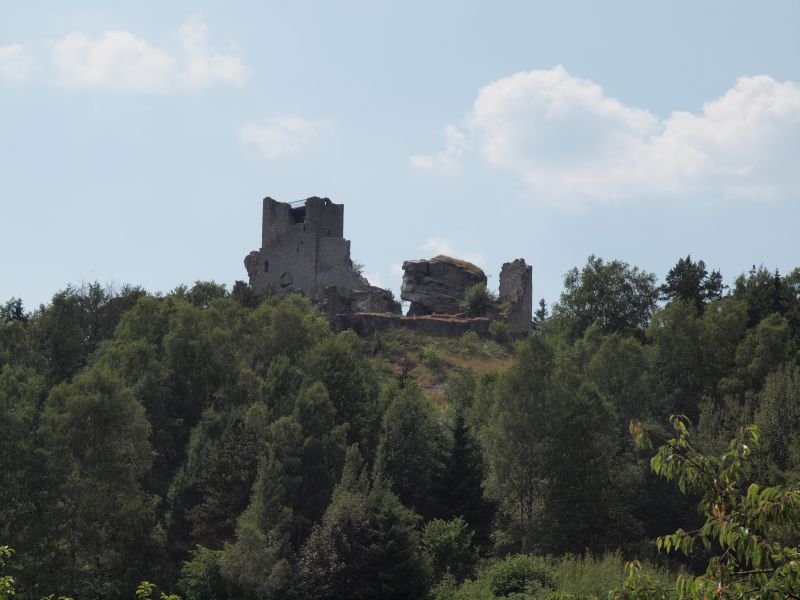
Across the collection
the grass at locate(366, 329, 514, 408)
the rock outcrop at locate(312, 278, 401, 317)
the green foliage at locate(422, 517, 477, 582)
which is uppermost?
the rock outcrop at locate(312, 278, 401, 317)

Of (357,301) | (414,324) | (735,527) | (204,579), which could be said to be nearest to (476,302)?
(414,324)

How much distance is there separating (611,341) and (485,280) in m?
28.5

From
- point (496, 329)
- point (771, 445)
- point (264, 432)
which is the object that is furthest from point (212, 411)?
point (496, 329)

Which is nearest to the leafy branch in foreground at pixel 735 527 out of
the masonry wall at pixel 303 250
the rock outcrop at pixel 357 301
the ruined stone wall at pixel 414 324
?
the ruined stone wall at pixel 414 324

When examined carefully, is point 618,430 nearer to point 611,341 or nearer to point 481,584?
point 611,341

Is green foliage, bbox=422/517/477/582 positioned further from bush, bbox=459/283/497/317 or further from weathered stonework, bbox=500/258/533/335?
bush, bbox=459/283/497/317

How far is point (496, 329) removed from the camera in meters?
74.0

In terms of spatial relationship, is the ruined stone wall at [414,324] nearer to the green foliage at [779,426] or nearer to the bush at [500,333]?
the bush at [500,333]

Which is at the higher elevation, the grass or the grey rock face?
the grey rock face

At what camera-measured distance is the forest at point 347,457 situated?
39.8 meters

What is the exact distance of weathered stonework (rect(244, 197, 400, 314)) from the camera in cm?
7825

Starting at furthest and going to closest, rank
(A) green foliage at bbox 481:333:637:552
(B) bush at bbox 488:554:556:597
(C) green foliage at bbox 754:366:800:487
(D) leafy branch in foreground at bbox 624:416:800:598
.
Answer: (A) green foliage at bbox 481:333:637:552
(C) green foliage at bbox 754:366:800:487
(B) bush at bbox 488:554:556:597
(D) leafy branch in foreground at bbox 624:416:800:598

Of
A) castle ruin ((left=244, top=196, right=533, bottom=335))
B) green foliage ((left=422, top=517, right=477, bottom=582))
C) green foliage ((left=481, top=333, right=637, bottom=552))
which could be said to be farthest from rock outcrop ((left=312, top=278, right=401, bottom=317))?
green foliage ((left=422, top=517, right=477, bottom=582))

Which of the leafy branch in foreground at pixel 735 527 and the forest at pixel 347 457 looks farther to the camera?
the forest at pixel 347 457
